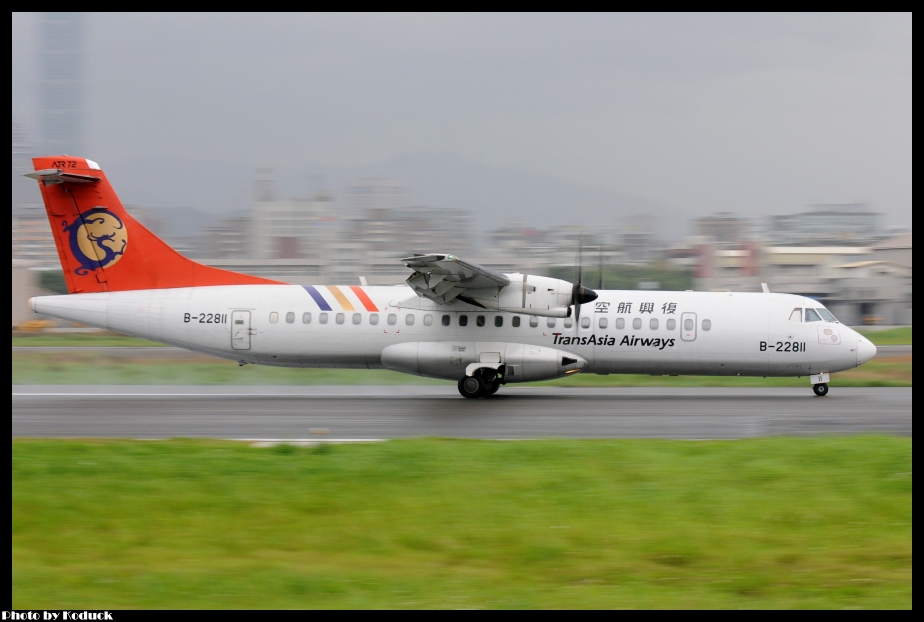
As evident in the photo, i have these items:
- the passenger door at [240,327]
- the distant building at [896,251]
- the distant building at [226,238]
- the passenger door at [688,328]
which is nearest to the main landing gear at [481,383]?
the passenger door at [688,328]

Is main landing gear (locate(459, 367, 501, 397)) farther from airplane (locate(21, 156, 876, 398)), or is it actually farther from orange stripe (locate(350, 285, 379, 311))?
orange stripe (locate(350, 285, 379, 311))

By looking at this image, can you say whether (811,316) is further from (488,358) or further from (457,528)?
(457,528)

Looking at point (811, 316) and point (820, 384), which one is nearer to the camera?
point (811, 316)

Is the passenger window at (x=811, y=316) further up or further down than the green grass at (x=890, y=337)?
further up

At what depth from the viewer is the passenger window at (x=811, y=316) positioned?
1855 centimetres

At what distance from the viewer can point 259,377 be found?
23141mm

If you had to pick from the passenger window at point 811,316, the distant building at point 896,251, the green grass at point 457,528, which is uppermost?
the distant building at point 896,251

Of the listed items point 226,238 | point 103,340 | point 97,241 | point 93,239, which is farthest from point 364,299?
point 226,238

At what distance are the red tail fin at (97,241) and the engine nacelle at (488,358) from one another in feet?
17.9

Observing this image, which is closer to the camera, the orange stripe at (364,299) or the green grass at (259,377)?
the orange stripe at (364,299)

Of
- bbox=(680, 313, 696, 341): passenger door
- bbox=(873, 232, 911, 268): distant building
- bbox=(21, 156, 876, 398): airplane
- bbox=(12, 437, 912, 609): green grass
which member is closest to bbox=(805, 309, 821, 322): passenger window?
bbox=(21, 156, 876, 398): airplane

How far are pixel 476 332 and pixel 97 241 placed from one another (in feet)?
28.6

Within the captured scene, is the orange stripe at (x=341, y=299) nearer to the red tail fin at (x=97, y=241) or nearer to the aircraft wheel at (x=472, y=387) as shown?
the aircraft wheel at (x=472, y=387)
